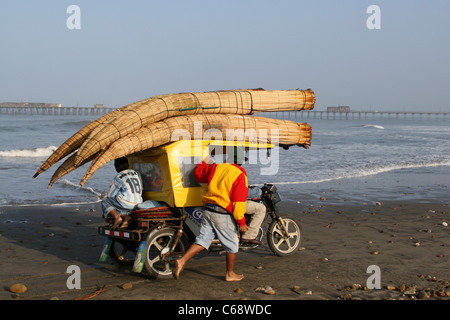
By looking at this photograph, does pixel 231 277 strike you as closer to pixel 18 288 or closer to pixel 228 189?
pixel 228 189

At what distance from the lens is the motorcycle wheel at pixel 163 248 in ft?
21.3

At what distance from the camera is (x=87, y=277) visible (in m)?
6.66

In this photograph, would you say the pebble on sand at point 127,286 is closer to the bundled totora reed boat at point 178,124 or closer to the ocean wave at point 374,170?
the bundled totora reed boat at point 178,124

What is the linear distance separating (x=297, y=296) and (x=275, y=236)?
6.63 feet

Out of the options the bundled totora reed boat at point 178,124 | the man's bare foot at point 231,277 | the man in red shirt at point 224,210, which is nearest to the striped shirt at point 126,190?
the bundled totora reed boat at point 178,124

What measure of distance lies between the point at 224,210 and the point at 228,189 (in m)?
0.26

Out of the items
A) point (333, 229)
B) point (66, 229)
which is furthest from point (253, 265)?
point (66, 229)

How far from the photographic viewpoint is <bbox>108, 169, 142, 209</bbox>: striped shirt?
675cm

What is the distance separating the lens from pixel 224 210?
6.50 metres

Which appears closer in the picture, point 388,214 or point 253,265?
point 253,265

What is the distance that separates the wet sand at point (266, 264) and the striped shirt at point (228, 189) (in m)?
0.91

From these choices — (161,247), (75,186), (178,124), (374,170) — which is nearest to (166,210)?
→ (161,247)

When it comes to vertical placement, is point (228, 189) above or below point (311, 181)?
above
